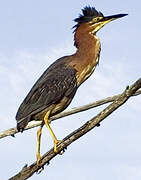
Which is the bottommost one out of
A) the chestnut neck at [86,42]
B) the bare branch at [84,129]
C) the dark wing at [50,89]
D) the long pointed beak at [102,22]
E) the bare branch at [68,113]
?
the bare branch at [84,129]

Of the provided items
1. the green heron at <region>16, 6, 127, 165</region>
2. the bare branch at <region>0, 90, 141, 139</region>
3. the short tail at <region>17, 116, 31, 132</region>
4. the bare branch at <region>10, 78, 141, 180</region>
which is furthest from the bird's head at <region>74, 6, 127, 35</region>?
the bare branch at <region>10, 78, 141, 180</region>

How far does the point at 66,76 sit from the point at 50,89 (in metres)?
0.28

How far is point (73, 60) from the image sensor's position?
22.7ft

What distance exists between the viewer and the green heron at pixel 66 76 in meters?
6.67

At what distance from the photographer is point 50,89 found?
6801 mm

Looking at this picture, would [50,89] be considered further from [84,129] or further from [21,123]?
[84,129]

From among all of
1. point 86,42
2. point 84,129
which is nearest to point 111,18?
point 86,42

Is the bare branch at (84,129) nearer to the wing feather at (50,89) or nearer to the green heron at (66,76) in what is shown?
the green heron at (66,76)

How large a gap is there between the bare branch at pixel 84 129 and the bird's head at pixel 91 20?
90.8 inches

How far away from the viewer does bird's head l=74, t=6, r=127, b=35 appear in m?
7.09

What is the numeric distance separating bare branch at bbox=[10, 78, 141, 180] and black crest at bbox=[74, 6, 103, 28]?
2394 millimetres

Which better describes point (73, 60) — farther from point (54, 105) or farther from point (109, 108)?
point (109, 108)

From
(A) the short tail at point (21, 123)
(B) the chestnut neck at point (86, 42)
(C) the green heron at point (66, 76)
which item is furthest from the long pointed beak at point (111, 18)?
(A) the short tail at point (21, 123)

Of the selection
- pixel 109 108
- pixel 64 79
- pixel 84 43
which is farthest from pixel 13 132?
pixel 109 108
